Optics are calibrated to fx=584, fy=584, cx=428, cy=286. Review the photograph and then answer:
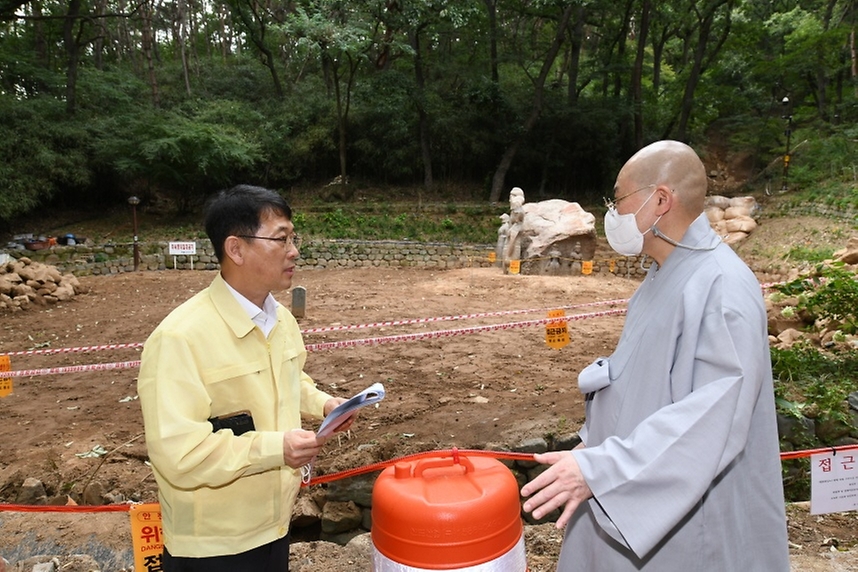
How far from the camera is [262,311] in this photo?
179cm

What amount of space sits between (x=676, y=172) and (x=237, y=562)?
5.41ft

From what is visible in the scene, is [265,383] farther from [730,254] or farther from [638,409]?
[730,254]

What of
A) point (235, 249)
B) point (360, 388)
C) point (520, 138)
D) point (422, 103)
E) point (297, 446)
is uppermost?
point (422, 103)

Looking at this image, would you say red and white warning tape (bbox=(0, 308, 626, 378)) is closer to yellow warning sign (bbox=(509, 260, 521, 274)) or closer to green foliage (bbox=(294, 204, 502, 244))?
yellow warning sign (bbox=(509, 260, 521, 274))

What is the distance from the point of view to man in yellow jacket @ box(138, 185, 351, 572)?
149 cm

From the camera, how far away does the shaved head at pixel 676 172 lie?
63.4 inches

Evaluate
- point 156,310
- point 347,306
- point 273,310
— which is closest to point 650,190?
point 273,310

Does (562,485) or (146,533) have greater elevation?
(562,485)

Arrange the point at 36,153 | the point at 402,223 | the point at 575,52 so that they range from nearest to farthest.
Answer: the point at 36,153
the point at 402,223
the point at 575,52

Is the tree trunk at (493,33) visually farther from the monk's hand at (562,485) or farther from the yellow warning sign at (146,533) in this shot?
the monk's hand at (562,485)

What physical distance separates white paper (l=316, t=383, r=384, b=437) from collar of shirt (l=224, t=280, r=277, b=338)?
370 millimetres

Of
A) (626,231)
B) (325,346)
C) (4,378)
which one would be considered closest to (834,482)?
(626,231)

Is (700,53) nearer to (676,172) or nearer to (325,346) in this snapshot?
(325,346)

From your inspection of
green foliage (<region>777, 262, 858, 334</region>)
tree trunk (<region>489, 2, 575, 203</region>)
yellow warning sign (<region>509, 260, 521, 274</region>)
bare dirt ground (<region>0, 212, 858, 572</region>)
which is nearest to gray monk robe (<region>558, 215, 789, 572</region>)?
bare dirt ground (<region>0, 212, 858, 572</region>)
